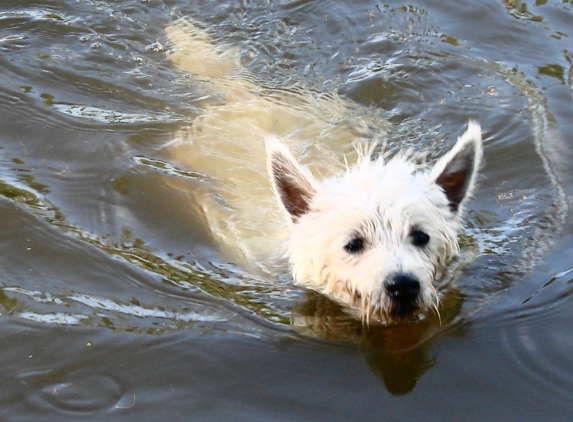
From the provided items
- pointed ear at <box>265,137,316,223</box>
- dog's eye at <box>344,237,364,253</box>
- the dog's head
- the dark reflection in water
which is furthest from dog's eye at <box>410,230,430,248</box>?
pointed ear at <box>265,137,316,223</box>

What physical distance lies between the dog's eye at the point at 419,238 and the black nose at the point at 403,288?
433 millimetres

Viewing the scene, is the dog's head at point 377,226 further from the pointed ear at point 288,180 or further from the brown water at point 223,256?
the brown water at point 223,256

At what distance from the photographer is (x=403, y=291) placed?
4.02 metres

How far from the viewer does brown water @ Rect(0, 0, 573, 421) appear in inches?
146

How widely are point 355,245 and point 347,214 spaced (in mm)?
197

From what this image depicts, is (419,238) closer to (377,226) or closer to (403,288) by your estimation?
(377,226)

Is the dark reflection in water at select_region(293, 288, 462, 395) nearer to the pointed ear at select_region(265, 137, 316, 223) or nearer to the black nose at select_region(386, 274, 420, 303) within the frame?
the black nose at select_region(386, 274, 420, 303)

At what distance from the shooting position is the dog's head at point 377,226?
410cm

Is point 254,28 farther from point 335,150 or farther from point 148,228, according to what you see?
point 148,228

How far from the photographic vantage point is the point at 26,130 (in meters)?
6.27

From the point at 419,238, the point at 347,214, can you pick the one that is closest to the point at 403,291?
the point at 419,238

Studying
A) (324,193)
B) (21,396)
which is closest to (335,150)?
(324,193)

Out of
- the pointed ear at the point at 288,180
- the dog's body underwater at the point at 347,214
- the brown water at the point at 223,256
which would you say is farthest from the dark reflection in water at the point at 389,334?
the pointed ear at the point at 288,180

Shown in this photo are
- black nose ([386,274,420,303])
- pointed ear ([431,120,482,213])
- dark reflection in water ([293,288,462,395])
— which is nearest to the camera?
dark reflection in water ([293,288,462,395])
